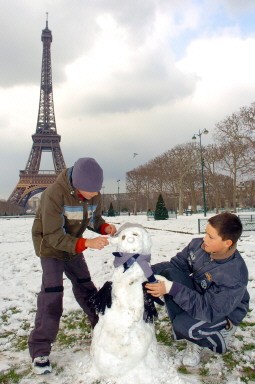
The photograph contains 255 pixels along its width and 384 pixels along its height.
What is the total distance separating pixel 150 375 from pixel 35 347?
3.30 feet

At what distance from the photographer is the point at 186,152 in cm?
4625

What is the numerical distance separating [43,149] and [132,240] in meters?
63.2

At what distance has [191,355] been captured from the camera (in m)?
2.81

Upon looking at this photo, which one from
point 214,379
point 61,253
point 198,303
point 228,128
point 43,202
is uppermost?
point 228,128

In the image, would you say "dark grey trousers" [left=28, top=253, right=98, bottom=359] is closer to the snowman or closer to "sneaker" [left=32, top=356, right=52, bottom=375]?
"sneaker" [left=32, top=356, right=52, bottom=375]

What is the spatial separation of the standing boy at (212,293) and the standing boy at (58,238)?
28.8 inches

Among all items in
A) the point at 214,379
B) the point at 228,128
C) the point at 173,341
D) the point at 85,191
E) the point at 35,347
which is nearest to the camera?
the point at 214,379

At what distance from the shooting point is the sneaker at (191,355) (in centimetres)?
276

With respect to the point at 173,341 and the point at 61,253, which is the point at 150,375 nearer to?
the point at 173,341

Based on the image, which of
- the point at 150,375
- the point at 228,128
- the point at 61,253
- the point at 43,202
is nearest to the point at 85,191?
the point at 43,202

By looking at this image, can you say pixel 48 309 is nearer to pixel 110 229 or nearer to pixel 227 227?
pixel 110 229

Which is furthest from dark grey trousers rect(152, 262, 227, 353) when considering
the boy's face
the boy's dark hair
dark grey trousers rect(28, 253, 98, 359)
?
dark grey trousers rect(28, 253, 98, 359)

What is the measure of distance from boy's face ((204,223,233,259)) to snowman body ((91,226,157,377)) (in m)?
0.59

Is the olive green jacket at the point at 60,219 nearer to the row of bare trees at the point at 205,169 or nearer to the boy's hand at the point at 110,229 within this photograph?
the boy's hand at the point at 110,229
